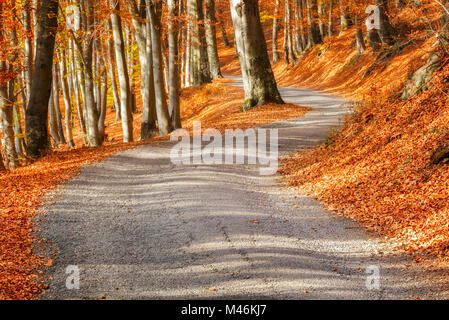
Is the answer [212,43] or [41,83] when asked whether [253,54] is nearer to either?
[41,83]

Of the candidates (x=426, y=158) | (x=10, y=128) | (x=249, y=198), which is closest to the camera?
(x=426, y=158)

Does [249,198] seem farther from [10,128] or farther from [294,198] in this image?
[10,128]

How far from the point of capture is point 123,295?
5.23 metres

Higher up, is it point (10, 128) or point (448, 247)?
point (10, 128)

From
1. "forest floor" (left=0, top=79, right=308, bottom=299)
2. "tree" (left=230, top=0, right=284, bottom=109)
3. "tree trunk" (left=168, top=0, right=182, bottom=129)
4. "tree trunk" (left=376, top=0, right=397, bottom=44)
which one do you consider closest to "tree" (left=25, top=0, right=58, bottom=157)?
"forest floor" (left=0, top=79, right=308, bottom=299)

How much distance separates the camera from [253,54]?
19.3 meters

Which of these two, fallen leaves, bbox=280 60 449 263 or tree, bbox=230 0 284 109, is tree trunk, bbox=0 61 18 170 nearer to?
tree, bbox=230 0 284 109

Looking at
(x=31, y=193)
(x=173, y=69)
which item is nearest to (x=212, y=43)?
(x=173, y=69)

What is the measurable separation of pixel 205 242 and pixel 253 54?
13.7 meters

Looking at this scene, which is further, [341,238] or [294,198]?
[294,198]

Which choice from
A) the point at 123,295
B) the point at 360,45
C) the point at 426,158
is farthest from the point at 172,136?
the point at 360,45
